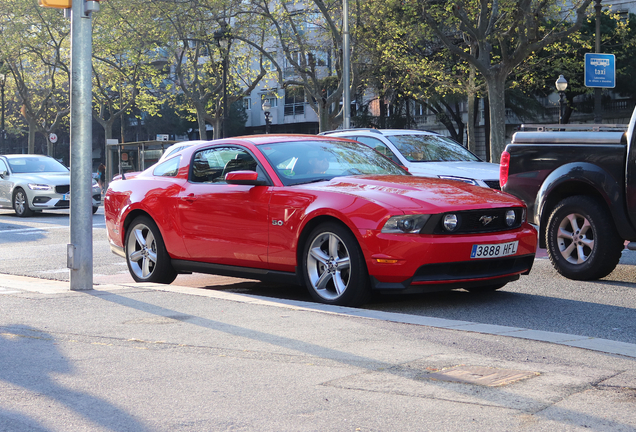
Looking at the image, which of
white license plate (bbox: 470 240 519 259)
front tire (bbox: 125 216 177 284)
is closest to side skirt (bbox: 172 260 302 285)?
front tire (bbox: 125 216 177 284)

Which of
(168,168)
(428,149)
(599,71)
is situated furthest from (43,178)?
(168,168)

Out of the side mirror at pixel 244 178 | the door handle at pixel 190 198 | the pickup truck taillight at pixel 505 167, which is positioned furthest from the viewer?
the pickup truck taillight at pixel 505 167

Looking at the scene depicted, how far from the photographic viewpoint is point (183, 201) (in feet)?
28.7

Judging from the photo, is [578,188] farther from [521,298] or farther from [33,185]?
[33,185]

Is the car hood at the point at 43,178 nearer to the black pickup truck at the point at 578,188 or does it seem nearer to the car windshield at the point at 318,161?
the black pickup truck at the point at 578,188

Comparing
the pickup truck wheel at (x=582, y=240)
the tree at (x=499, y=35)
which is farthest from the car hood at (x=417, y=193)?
the tree at (x=499, y=35)

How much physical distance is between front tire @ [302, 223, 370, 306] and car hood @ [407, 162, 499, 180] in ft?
20.7

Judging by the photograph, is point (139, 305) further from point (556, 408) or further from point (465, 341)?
point (556, 408)

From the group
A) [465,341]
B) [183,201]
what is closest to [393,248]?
[465,341]

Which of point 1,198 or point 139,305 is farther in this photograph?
point 1,198

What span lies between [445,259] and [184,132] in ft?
235

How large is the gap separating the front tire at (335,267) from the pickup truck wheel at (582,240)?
9.86 feet

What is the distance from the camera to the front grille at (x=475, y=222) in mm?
7090

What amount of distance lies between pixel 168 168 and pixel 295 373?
4905 mm
